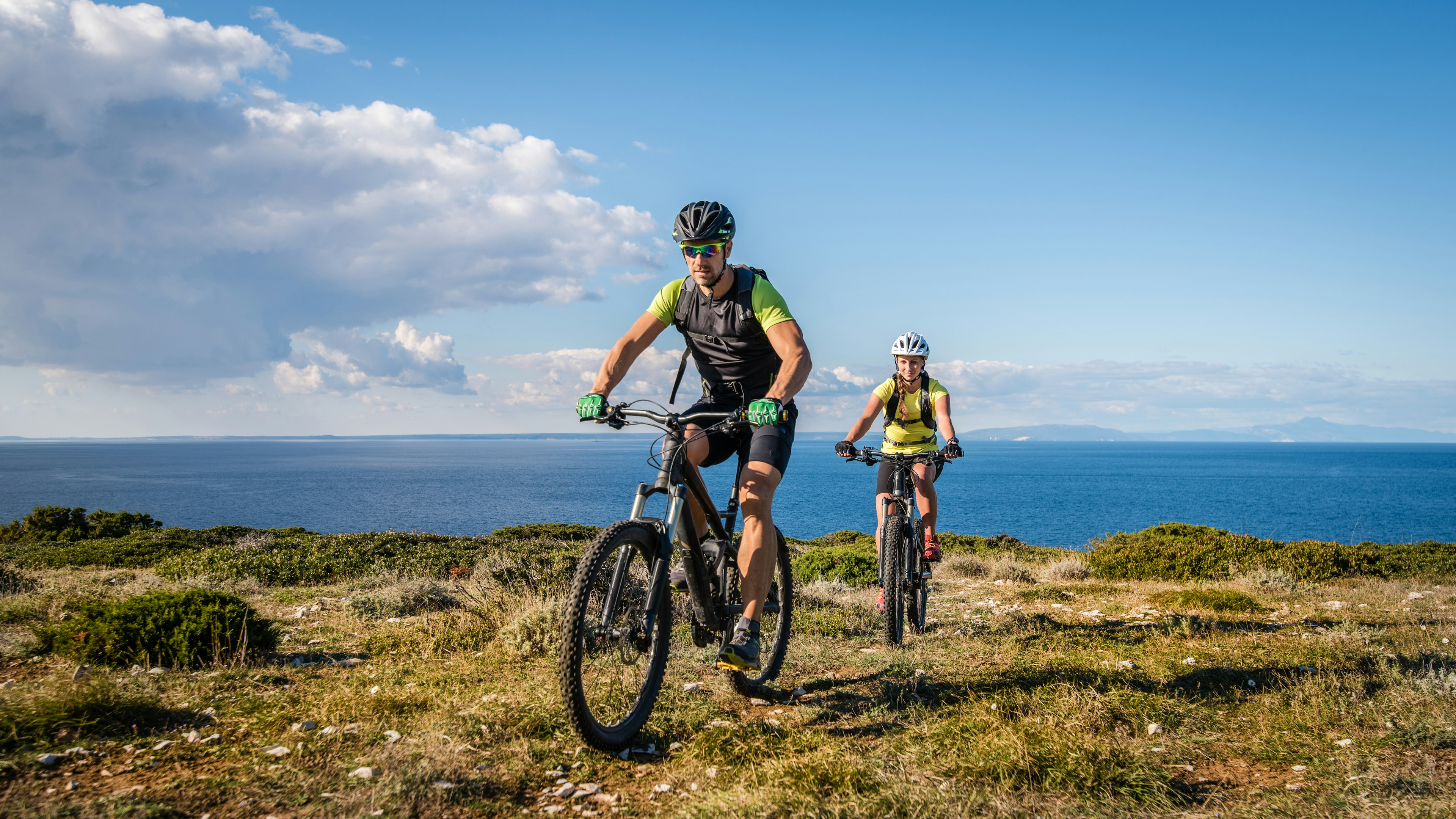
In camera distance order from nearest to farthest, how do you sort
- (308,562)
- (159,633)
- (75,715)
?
1. (75,715)
2. (159,633)
3. (308,562)

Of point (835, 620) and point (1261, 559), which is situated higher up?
point (835, 620)

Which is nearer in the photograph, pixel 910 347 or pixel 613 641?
pixel 613 641

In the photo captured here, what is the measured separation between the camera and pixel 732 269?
4551 millimetres

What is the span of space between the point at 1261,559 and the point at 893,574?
35.6 ft

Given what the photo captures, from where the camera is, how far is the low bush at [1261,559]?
519 inches

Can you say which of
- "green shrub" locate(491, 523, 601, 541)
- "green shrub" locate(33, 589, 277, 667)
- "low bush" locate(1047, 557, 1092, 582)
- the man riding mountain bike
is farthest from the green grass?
"green shrub" locate(491, 523, 601, 541)

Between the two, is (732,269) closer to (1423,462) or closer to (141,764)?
(141,764)

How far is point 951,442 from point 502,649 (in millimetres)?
4257

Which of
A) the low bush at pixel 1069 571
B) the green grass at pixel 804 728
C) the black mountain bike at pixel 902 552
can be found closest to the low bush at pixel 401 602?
the green grass at pixel 804 728

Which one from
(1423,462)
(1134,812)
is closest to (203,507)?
(1134,812)

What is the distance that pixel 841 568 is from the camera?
506 inches

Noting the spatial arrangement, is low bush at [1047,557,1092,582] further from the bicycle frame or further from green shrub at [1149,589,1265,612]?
the bicycle frame

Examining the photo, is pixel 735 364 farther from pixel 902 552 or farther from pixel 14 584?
pixel 14 584

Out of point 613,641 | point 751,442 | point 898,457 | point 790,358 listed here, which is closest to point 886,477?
point 898,457
